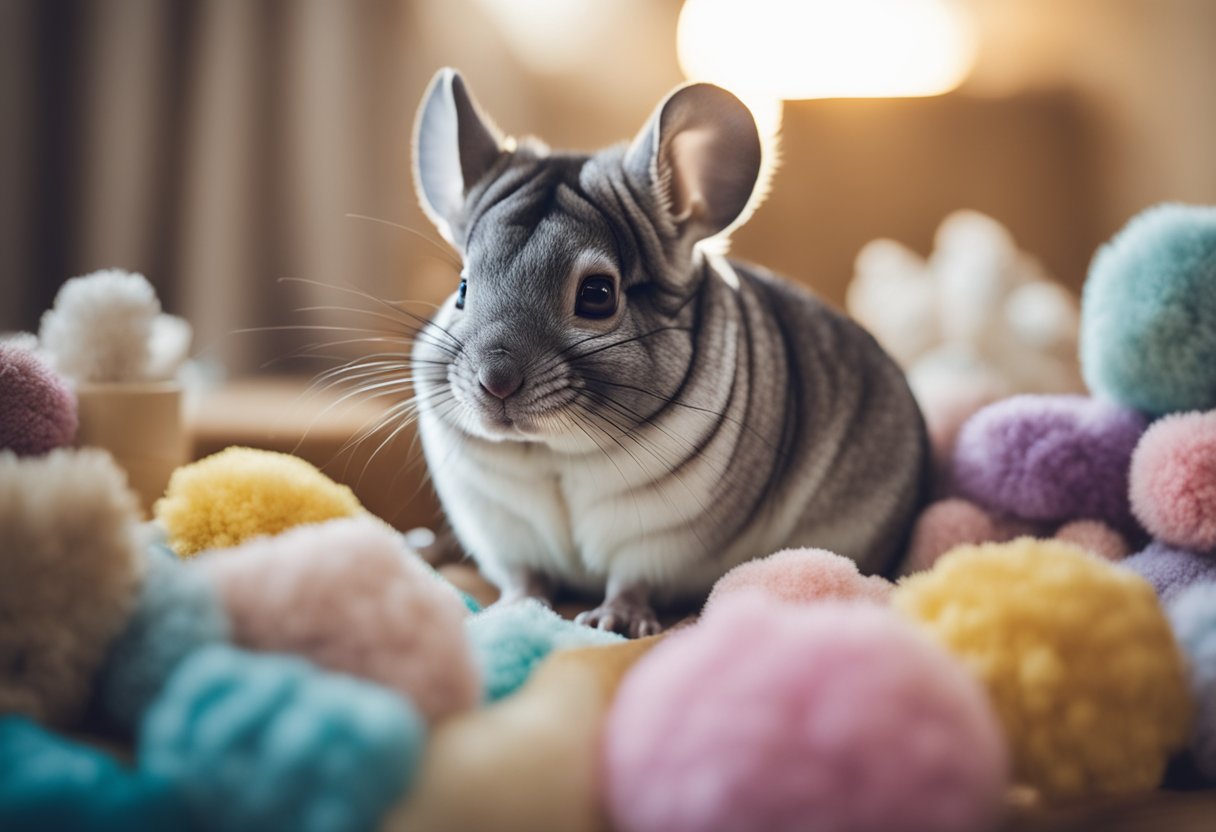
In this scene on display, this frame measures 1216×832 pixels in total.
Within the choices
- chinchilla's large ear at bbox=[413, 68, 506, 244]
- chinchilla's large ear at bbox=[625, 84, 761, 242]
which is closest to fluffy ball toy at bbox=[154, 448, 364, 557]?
chinchilla's large ear at bbox=[413, 68, 506, 244]

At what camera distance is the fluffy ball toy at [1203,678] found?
98cm

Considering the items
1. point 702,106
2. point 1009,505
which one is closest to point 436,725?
point 702,106

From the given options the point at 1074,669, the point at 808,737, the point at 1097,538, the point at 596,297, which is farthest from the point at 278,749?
the point at 1097,538

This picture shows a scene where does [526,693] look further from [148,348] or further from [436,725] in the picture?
[148,348]

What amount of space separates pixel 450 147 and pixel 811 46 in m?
1.79

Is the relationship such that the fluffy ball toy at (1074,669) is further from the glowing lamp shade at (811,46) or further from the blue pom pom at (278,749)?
the glowing lamp shade at (811,46)

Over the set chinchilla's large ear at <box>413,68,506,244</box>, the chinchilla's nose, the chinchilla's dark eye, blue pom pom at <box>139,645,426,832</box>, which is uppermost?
chinchilla's large ear at <box>413,68,506,244</box>

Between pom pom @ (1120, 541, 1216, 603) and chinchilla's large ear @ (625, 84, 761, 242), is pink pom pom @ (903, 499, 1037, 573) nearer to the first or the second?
pom pom @ (1120, 541, 1216, 603)

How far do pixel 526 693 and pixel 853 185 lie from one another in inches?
116

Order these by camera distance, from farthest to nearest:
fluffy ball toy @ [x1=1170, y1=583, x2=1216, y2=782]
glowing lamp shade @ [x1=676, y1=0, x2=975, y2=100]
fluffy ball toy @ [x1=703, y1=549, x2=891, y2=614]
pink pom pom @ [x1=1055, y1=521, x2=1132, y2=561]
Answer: glowing lamp shade @ [x1=676, y1=0, x2=975, y2=100], pink pom pom @ [x1=1055, y1=521, x2=1132, y2=561], fluffy ball toy @ [x1=703, y1=549, x2=891, y2=614], fluffy ball toy @ [x1=1170, y1=583, x2=1216, y2=782]

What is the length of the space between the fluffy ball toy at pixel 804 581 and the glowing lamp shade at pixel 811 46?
6.82ft

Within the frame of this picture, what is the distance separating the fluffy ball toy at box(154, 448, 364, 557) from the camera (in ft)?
4.58

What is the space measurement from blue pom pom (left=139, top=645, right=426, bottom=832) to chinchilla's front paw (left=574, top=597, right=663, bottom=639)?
2.66ft

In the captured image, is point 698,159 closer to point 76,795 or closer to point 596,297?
point 596,297
